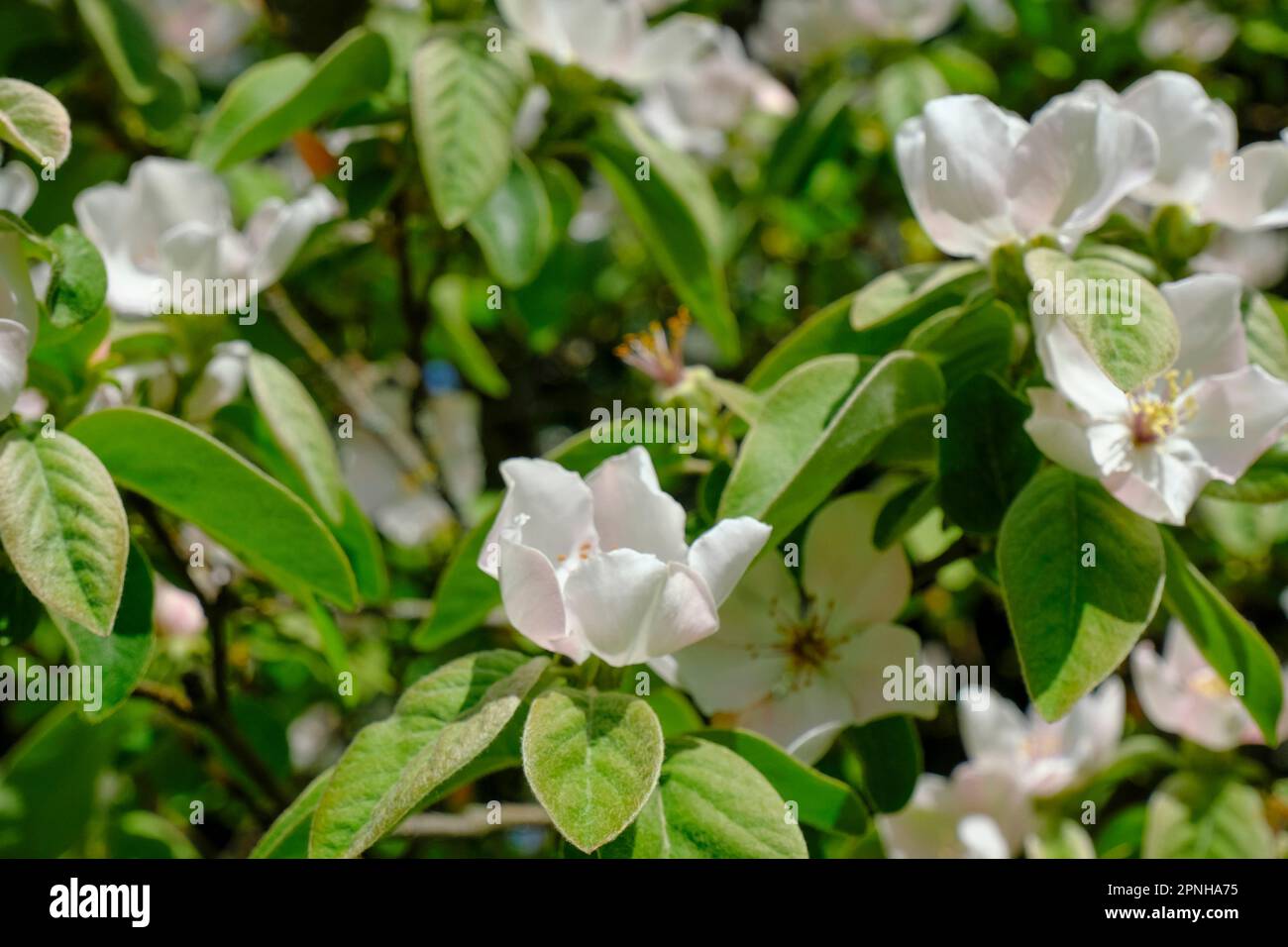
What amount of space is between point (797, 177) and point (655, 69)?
1.19 feet

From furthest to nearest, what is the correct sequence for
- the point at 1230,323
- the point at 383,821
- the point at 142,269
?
the point at 142,269 → the point at 1230,323 → the point at 383,821

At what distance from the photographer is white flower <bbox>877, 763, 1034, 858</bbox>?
1.45 metres

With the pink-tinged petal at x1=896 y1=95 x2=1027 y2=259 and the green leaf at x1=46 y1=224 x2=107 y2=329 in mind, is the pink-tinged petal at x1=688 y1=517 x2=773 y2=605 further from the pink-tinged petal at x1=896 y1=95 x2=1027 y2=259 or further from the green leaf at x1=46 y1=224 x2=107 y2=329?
the green leaf at x1=46 y1=224 x2=107 y2=329

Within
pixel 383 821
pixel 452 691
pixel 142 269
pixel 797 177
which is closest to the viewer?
pixel 383 821

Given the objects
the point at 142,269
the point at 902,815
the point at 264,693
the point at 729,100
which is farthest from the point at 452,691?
the point at 729,100

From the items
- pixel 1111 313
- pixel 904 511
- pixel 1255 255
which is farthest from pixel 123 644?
pixel 1255 255

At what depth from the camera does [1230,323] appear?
0.99 meters

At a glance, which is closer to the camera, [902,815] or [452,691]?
[452,691]

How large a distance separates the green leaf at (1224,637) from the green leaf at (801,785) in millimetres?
284

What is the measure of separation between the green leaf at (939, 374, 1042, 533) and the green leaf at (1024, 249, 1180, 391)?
3.0 inches

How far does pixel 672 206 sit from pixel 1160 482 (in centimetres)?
70

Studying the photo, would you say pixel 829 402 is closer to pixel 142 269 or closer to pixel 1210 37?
pixel 142 269

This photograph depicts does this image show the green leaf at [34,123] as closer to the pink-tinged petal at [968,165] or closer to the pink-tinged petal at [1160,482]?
the pink-tinged petal at [968,165]

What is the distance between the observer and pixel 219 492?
994 millimetres
